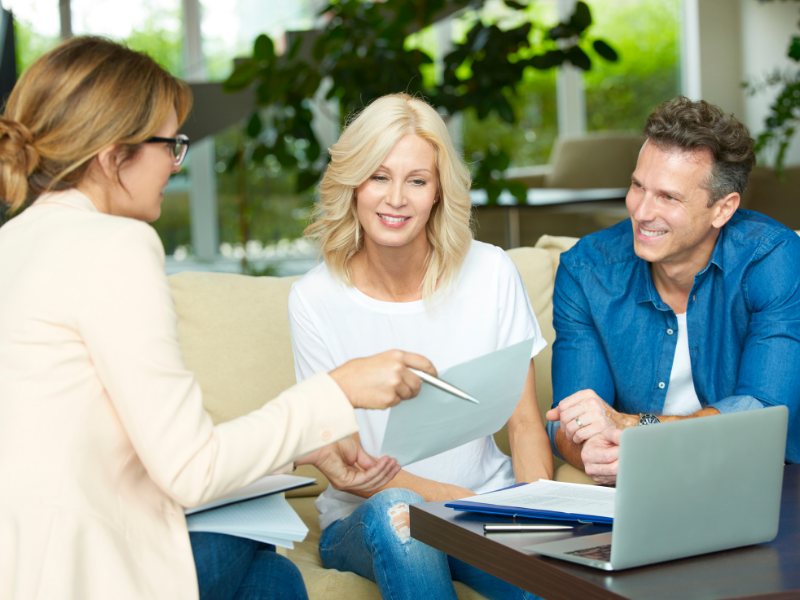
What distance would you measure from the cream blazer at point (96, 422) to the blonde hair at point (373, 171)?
71cm

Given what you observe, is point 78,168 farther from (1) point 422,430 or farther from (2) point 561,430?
(2) point 561,430

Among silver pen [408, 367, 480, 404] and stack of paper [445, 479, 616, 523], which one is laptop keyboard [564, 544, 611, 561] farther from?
silver pen [408, 367, 480, 404]

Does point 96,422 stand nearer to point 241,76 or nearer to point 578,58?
point 241,76

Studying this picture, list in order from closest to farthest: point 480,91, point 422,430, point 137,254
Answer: point 137,254
point 422,430
point 480,91

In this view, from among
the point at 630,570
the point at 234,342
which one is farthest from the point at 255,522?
the point at 234,342

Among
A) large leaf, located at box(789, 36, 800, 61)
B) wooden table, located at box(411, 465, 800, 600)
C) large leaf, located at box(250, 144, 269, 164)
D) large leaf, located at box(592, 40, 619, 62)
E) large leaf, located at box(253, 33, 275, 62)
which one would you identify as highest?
large leaf, located at box(253, 33, 275, 62)

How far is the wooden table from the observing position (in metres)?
0.78

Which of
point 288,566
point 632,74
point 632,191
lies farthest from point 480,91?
point 632,74

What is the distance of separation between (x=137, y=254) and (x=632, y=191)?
42.5 inches

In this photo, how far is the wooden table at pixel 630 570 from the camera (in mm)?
781

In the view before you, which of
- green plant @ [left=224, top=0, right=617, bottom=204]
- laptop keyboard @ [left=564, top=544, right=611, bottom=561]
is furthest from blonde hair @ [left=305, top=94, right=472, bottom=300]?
green plant @ [left=224, top=0, right=617, bottom=204]

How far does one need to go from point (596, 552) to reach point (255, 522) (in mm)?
402

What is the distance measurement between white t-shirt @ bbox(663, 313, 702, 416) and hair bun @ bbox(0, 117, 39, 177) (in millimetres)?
1254

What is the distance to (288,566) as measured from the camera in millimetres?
1121
